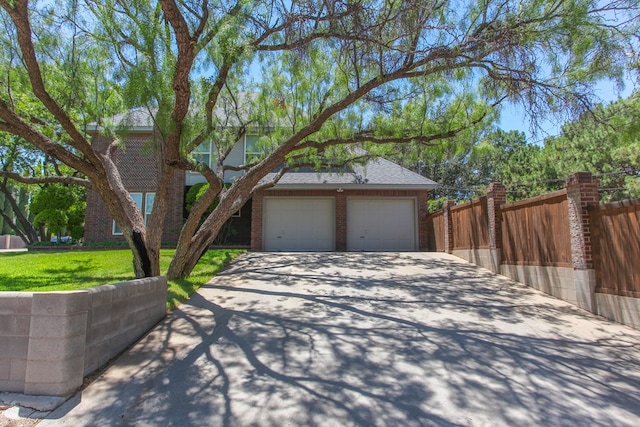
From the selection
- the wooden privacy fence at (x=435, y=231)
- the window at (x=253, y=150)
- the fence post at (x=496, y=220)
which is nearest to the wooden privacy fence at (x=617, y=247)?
the fence post at (x=496, y=220)

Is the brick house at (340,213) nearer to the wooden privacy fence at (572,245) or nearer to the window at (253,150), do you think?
the window at (253,150)

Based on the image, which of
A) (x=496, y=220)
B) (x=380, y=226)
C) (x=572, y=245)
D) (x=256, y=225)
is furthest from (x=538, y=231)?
(x=256, y=225)

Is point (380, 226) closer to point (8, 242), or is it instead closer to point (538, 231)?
point (538, 231)

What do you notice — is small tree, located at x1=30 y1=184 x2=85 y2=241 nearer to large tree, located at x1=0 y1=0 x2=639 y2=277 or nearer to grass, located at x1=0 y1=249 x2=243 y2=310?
grass, located at x1=0 y1=249 x2=243 y2=310

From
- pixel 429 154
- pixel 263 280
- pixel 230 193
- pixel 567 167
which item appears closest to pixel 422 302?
pixel 263 280

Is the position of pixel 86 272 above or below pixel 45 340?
above

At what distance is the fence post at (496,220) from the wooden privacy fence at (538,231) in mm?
153

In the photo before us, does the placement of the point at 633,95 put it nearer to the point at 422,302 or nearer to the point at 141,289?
the point at 422,302

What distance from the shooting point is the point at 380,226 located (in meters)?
17.2

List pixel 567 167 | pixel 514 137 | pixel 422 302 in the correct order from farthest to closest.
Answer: pixel 514 137 → pixel 567 167 → pixel 422 302

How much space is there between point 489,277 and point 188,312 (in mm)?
7364

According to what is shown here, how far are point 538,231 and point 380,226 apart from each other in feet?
28.3

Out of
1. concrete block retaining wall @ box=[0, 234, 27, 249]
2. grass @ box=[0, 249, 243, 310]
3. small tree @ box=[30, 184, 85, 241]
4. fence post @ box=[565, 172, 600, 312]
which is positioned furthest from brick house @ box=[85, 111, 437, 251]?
concrete block retaining wall @ box=[0, 234, 27, 249]

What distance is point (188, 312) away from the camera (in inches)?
280
